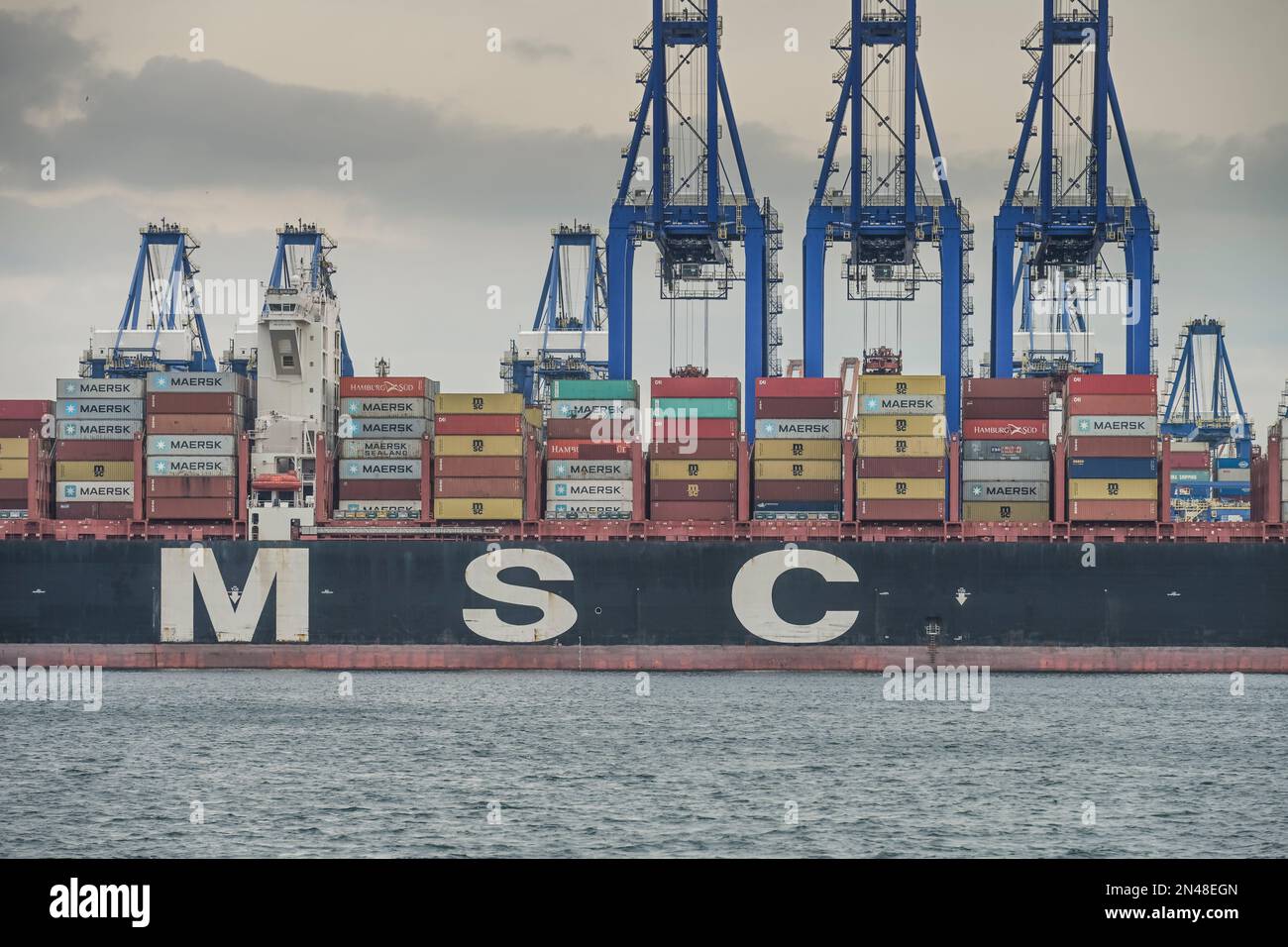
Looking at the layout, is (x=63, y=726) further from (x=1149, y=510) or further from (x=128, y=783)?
(x=1149, y=510)

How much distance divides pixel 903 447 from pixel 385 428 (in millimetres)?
Result: 21562

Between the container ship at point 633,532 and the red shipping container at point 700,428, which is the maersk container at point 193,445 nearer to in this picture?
the container ship at point 633,532

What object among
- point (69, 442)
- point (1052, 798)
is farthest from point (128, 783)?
point (69, 442)

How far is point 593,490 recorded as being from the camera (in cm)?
6656

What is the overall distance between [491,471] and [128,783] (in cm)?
2981

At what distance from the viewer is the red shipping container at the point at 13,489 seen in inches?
2653

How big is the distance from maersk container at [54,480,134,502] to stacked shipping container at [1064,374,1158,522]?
39.3 metres

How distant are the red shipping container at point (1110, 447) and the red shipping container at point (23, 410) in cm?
4319

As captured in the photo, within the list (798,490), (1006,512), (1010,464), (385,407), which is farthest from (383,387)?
(1006,512)

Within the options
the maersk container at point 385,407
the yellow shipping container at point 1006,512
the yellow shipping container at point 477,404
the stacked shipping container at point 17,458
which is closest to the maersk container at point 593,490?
the yellow shipping container at point 477,404

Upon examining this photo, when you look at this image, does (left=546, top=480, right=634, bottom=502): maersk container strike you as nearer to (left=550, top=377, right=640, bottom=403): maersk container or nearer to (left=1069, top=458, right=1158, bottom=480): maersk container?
(left=550, top=377, right=640, bottom=403): maersk container

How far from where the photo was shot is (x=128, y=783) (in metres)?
37.6

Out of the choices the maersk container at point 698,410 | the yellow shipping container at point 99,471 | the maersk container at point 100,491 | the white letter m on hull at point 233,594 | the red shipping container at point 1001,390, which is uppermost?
the red shipping container at point 1001,390
